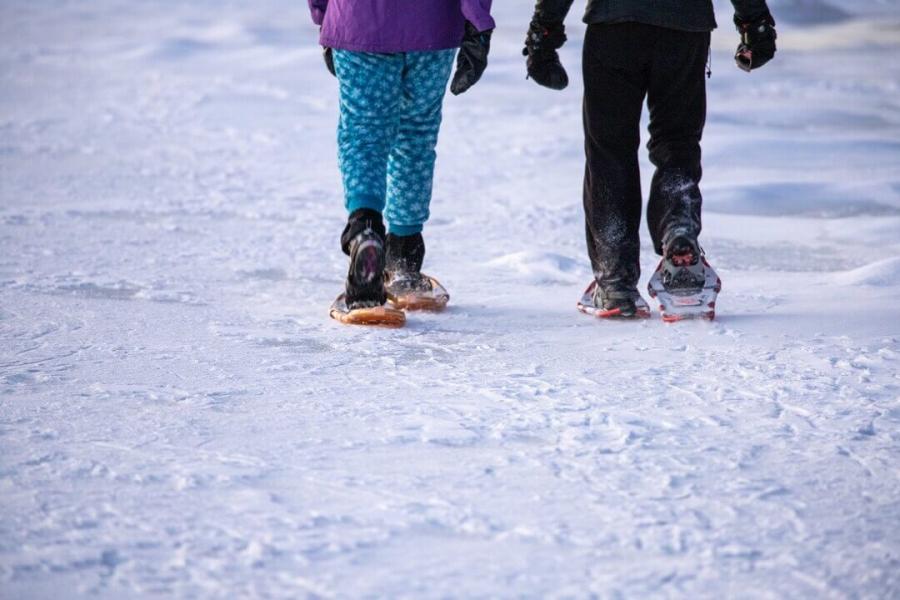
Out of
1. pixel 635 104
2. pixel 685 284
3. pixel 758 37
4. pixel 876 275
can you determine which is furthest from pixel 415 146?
pixel 876 275

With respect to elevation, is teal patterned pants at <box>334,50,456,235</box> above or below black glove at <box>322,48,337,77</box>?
below

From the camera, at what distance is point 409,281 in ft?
11.7

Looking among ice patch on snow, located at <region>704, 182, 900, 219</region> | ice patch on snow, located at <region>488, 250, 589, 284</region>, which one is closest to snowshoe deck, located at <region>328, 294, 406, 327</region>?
ice patch on snow, located at <region>488, 250, 589, 284</region>

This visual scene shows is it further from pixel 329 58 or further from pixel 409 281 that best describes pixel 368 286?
pixel 329 58

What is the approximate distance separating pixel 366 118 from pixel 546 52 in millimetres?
569

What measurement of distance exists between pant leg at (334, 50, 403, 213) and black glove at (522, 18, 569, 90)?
0.39 m

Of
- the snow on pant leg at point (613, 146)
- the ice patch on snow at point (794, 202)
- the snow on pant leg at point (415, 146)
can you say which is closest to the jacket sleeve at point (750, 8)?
the snow on pant leg at point (613, 146)

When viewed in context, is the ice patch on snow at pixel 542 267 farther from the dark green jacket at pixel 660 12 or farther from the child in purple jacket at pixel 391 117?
the dark green jacket at pixel 660 12

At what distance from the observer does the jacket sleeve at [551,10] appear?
336cm

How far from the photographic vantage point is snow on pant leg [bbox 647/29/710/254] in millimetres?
3307

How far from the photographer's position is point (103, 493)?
6.63ft

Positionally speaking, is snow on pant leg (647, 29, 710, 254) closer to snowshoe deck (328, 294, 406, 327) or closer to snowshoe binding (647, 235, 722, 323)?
snowshoe binding (647, 235, 722, 323)

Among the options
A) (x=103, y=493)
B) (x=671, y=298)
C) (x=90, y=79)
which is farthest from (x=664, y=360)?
(x=90, y=79)

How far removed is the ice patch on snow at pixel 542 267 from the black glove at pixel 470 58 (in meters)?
0.84
